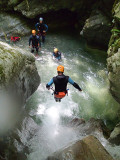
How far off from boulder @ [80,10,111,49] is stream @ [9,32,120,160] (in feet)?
4.00

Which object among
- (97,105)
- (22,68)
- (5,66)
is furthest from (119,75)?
(5,66)

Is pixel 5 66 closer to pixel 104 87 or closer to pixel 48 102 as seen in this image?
pixel 48 102

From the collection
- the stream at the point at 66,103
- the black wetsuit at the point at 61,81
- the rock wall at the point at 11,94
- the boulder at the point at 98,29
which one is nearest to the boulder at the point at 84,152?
the stream at the point at 66,103

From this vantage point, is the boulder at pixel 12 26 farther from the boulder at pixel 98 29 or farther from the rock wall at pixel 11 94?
the rock wall at pixel 11 94

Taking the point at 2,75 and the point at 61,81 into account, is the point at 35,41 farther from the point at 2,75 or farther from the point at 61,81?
the point at 2,75

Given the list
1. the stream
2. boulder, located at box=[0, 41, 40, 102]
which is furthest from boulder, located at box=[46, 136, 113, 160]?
boulder, located at box=[0, 41, 40, 102]

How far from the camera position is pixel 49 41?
14.0 m

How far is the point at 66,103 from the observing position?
342 inches

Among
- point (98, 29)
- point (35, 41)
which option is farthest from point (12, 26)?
point (98, 29)

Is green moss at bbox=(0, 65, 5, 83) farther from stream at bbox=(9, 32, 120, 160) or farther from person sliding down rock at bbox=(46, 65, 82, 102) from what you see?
stream at bbox=(9, 32, 120, 160)

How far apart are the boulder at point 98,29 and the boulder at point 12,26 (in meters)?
6.25

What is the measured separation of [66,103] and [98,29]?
6957 mm

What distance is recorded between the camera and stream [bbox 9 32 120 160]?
6.07m

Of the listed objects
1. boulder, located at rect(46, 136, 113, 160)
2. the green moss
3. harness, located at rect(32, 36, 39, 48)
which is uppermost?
the green moss
